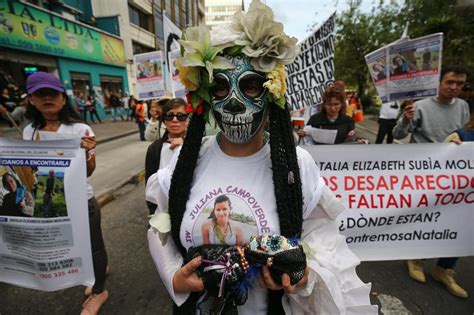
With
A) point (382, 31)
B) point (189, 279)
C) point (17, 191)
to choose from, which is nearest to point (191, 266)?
point (189, 279)

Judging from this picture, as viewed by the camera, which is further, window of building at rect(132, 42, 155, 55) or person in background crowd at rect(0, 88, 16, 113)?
→ window of building at rect(132, 42, 155, 55)

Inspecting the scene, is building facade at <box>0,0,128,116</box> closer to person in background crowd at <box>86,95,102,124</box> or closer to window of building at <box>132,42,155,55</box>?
person in background crowd at <box>86,95,102,124</box>

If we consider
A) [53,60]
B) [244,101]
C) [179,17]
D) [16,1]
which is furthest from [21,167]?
[179,17]

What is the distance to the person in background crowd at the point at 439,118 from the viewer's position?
107 inches

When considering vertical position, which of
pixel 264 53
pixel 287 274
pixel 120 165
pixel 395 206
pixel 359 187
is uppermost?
pixel 264 53

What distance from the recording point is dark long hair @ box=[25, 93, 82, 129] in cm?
218

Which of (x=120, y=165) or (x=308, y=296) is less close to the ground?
(x=308, y=296)

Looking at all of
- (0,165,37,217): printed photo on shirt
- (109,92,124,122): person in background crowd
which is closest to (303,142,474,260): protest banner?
(0,165,37,217): printed photo on shirt

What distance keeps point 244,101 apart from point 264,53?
0.69ft

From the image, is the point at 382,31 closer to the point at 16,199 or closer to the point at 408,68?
the point at 408,68

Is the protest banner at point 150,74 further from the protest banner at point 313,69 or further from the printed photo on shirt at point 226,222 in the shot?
the printed photo on shirt at point 226,222

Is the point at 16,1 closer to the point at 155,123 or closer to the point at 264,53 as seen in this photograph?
the point at 155,123

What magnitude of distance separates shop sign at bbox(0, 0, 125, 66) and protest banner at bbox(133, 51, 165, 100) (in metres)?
9.97

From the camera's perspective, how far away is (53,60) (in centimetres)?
1375
